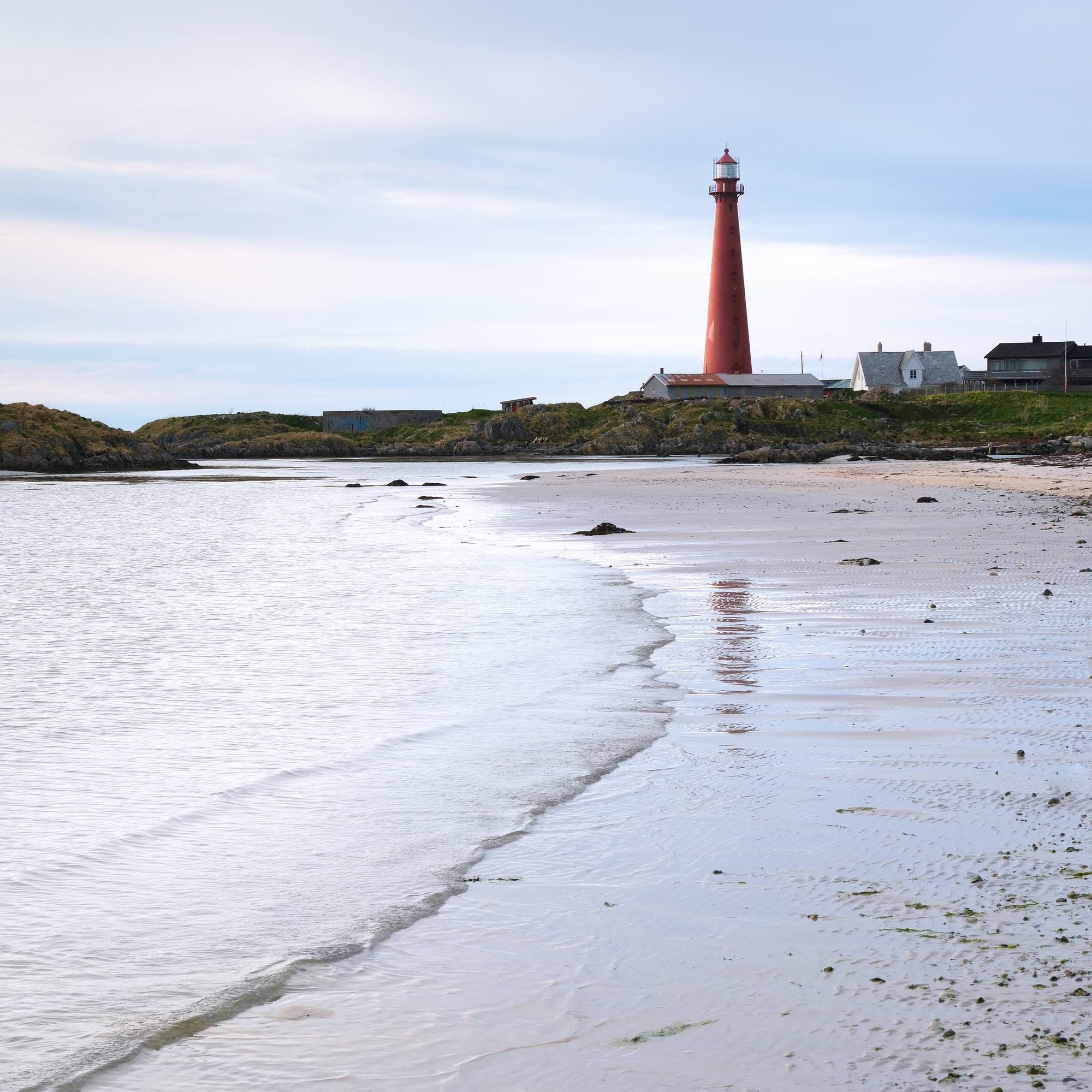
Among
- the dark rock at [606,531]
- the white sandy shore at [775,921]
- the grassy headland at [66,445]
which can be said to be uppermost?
the grassy headland at [66,445]

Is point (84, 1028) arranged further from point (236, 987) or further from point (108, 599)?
point (108, 599)

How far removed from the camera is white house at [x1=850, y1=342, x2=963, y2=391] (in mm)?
89750

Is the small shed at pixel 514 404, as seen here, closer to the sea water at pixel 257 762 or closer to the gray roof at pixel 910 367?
the gray roof at pixel 910 367

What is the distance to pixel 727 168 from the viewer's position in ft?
236

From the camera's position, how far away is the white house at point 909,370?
294ft

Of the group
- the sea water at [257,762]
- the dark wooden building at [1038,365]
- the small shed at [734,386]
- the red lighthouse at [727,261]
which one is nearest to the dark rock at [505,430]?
the small shed at [734,386]

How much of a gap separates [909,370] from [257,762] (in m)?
91.4

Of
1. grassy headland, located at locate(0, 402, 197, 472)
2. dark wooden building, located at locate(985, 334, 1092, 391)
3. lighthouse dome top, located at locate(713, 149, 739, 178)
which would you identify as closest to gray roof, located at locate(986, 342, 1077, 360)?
dark wooden building, located at locate(985, 334, 1092, 391)

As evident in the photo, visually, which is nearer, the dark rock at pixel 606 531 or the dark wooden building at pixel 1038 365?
the dark rock at pixel 606 531

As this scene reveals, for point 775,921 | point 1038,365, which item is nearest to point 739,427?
point 1038,365

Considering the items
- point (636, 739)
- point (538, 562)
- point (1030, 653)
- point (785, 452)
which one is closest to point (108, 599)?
point (538, 562)

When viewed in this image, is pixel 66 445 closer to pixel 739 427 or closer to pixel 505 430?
pixel 505 430

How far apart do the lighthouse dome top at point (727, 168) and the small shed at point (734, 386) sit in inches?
557

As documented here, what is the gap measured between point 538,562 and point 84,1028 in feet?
39.3
